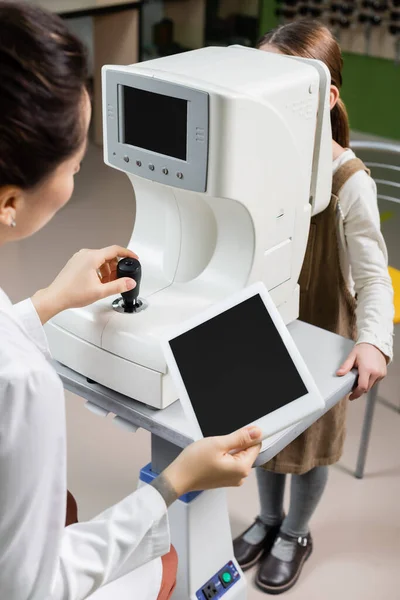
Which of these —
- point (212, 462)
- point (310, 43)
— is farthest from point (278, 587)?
point (310, 43)

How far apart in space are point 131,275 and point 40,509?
1.36ft

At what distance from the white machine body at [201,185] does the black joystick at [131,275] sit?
21mm

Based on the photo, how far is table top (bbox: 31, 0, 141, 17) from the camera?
3395mm

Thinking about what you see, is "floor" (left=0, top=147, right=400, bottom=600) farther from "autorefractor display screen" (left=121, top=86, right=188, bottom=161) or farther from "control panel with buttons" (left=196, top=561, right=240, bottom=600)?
"autorefractor display screen" (left=121, top=86, right=188, bottom=161)

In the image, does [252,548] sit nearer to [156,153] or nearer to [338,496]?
[338,496]

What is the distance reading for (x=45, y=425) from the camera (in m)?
0.81

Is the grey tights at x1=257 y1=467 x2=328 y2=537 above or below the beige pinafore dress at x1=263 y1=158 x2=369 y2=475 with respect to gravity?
below

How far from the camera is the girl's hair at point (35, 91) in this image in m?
0.73

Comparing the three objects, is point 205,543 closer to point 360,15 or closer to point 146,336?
point 146,336

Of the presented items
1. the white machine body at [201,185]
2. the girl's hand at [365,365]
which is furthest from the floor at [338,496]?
the white machine body at [201,185]

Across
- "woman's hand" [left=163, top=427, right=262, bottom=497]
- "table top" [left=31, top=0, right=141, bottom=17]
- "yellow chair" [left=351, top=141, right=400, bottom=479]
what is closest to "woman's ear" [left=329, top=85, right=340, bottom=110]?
"woman's hand" [left=163, top=427, right=262, bottom=497]

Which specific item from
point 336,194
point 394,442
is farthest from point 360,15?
point 336,194

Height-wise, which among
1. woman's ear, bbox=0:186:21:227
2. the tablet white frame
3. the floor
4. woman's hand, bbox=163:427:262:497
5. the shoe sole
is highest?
woman's ear, bbox=0:186:21:227

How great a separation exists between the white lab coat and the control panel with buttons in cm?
47
